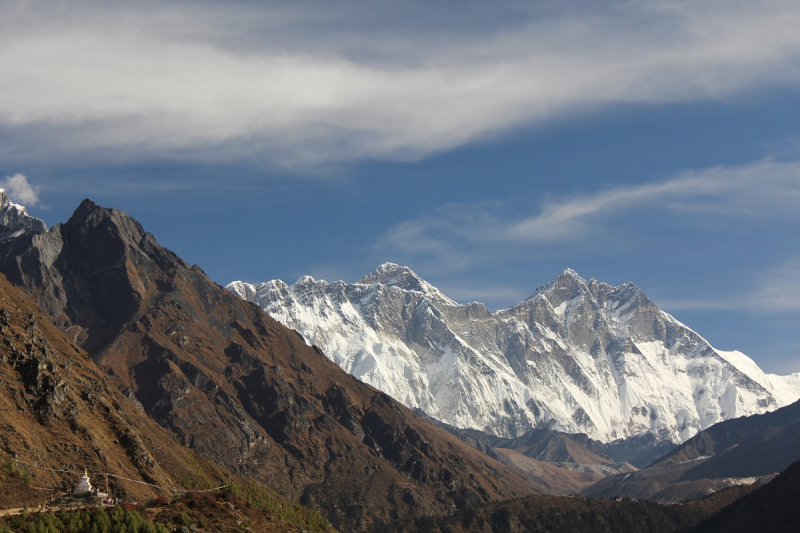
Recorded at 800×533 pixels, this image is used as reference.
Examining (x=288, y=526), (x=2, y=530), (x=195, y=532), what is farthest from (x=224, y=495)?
(x=2, y=530)

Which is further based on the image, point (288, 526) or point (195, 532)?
point (288, 526)

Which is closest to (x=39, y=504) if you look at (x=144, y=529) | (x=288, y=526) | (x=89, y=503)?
(x=89, y=503)

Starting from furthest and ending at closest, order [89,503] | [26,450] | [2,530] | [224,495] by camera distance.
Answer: [26,450], [224,495], [89,503], [2,530]

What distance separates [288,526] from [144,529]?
39956mm

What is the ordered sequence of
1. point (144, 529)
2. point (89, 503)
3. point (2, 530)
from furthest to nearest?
point (89, 503) < point (144, 529) < point (2, 530)

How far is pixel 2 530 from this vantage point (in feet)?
436

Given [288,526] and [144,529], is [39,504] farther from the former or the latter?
[288,526]

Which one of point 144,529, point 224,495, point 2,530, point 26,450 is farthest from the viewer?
point 26,450

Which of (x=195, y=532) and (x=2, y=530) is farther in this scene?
(x=195, y=532)

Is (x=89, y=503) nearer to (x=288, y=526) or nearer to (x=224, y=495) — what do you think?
(x=224, y=495)

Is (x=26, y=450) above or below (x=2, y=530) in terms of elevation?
above

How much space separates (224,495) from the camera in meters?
172

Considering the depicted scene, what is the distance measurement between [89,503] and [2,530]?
26.1 metres

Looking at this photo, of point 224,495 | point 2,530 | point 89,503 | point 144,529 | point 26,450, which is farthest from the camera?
point 26,450
